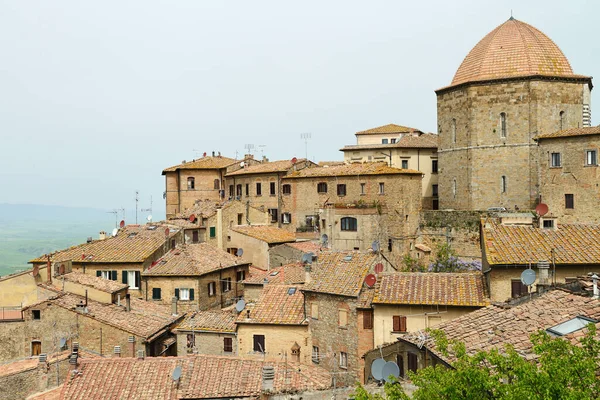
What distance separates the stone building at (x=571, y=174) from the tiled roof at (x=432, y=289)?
16799 millimetres

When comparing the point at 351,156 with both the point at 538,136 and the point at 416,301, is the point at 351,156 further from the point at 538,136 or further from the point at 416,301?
the point at 416,301

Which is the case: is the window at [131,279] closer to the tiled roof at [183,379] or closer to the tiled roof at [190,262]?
the tiled roof at [190,262]

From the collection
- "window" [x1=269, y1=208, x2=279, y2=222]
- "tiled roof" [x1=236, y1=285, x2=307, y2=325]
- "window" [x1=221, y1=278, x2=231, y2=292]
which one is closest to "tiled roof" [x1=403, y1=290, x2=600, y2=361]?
"tiled roof" [x1=236, y1=285, x2=307, y2=325]

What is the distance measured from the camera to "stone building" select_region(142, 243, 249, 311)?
39.7 meters

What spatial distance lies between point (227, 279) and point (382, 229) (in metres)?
11.3

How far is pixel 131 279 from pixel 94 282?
4664mm

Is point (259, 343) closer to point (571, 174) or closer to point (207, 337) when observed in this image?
point (207, 337)

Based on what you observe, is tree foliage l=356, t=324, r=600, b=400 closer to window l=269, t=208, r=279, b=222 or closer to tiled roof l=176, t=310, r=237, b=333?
tiled roof l=176, t=310, r=237, b=333

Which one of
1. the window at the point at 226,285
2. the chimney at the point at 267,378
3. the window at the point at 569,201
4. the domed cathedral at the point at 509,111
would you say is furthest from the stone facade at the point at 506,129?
the chimney at the point at 267,378

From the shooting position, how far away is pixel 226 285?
4269cm

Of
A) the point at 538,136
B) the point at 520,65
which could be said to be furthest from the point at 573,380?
the point at 520,65

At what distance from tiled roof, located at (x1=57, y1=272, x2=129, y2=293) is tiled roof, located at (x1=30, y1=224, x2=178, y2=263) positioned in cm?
309

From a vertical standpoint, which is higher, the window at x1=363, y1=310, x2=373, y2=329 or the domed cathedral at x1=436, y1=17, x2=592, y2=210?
the domed cathedral at x1=436, y1=17, x2=592, y2=210

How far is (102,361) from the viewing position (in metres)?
25.4
